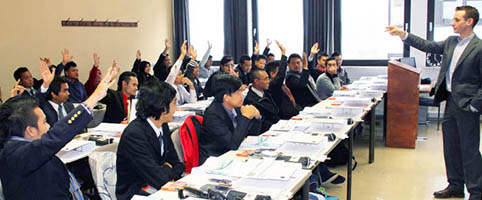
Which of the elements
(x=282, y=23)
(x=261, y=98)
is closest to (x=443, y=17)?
(x=282, y=23)

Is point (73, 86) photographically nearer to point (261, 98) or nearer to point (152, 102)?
point (261, 98)

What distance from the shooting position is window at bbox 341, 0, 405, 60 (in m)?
8.30

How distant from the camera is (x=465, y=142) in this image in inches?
141

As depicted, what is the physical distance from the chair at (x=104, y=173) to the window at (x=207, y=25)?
24.6 ft

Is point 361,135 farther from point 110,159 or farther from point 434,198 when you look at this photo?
point 110,159

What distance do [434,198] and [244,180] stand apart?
2.44m

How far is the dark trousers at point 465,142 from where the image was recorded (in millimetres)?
3533

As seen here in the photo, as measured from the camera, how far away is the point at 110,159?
7.82 ft

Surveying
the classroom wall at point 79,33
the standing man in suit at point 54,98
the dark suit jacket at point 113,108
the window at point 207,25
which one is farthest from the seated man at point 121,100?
the window at point 207,25

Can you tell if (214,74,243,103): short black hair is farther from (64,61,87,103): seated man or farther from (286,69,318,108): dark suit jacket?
(64,61,87,103): seated man

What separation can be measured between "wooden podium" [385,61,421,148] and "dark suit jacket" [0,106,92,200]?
170 inches

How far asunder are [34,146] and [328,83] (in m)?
4.50

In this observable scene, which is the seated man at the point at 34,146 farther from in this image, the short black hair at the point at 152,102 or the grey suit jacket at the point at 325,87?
the grey suit jacket at the point at 325,87

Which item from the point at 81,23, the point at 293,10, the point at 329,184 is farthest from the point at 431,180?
the point at 81,23
